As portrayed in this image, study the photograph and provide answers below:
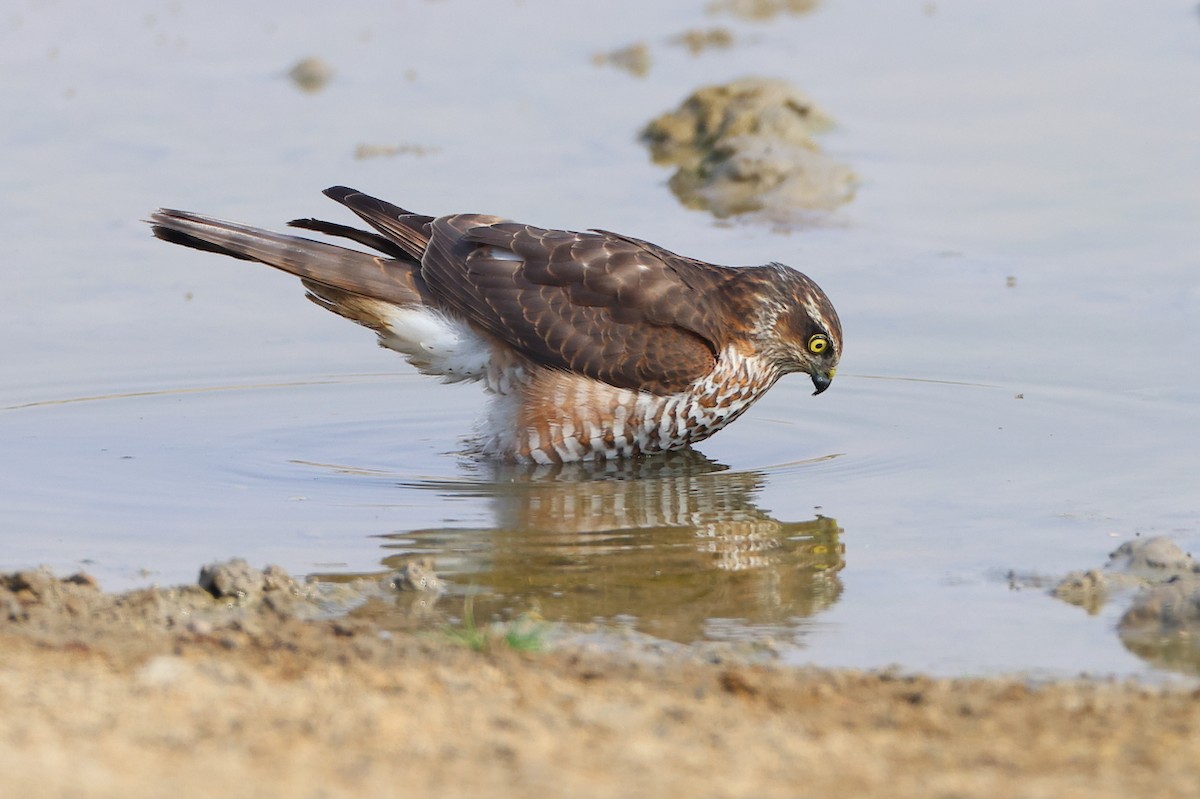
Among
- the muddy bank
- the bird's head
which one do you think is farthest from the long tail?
the muddy bank

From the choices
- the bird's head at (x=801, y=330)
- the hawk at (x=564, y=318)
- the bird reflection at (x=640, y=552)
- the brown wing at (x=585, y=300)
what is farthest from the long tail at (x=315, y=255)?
the bird's head at (x=801, y=330)

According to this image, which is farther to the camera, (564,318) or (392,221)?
(392,221)

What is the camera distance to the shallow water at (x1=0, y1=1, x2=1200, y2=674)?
698cm

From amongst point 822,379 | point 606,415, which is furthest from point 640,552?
point 822,379

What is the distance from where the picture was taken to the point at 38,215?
12.5 m

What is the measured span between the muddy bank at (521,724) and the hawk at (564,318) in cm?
301

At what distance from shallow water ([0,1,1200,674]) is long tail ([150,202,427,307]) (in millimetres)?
742

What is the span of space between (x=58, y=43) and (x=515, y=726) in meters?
14.3

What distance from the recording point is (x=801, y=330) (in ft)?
29.2

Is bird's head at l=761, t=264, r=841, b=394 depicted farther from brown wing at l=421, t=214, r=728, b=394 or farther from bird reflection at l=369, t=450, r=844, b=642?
bird reflection at l=369, t=450, r=844, b=642

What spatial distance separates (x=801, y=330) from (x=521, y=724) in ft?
14.9

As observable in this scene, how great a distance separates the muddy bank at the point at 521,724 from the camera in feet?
14.0

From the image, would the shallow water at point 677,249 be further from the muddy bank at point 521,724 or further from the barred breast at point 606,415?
the muddy bank at point 521,724

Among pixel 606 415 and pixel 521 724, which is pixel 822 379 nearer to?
pixel 606 415
